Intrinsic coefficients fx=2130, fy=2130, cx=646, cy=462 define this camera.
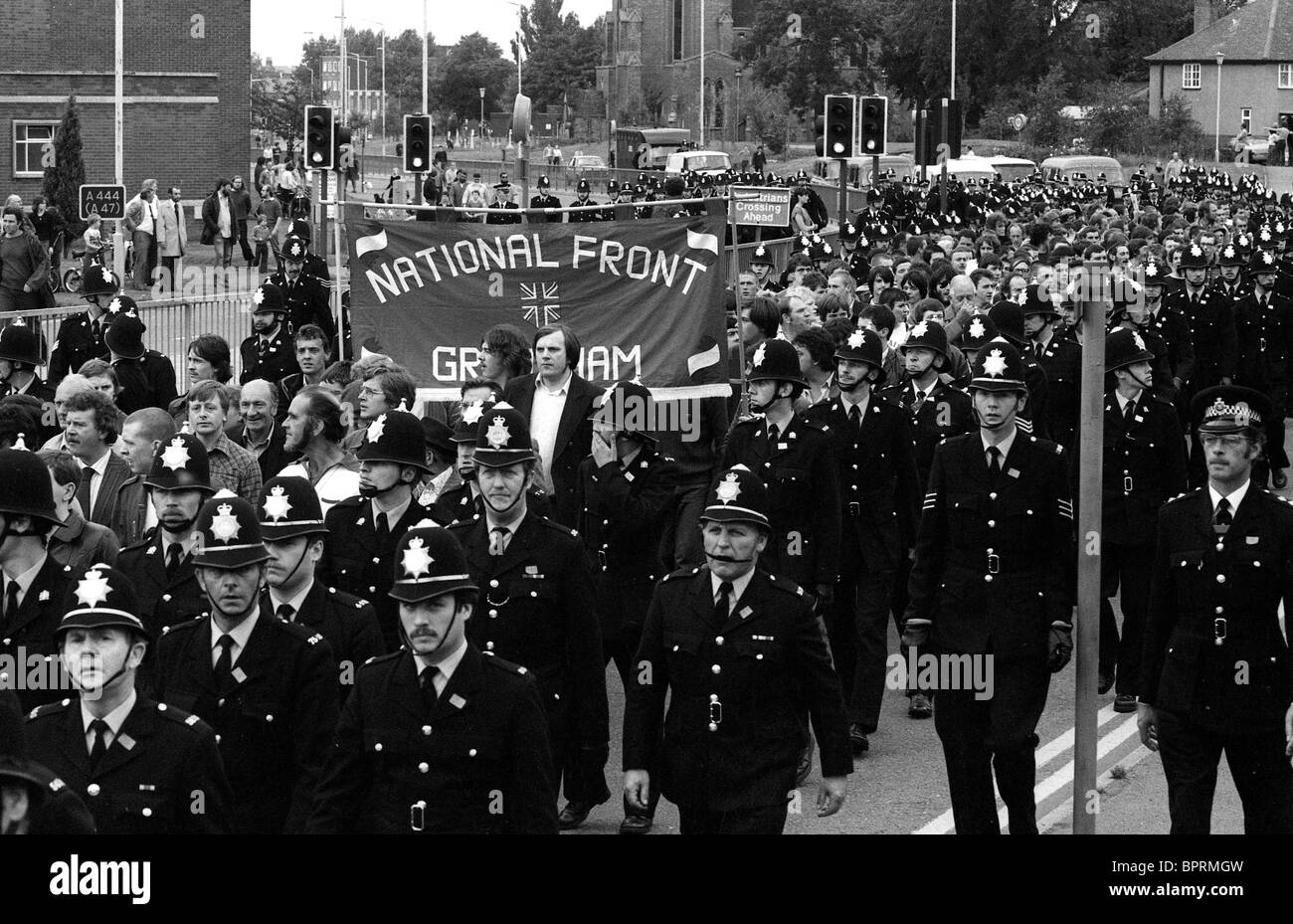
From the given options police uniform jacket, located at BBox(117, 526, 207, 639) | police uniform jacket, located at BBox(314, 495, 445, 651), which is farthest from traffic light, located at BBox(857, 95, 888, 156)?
police uniform jacket, located at BBox(117, 526, 207, 639)

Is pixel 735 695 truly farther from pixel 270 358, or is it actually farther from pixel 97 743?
pixel 270 358

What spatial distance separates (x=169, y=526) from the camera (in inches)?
335

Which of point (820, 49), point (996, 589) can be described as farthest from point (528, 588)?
point (820, 49)

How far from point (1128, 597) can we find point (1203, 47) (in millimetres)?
103517

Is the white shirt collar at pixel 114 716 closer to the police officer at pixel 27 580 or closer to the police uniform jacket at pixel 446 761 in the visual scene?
the police uniform jacket at pixel 446 761

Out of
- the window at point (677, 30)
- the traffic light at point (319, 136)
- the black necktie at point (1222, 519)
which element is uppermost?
the window at point (677, 30)

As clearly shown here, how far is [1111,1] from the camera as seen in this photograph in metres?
118

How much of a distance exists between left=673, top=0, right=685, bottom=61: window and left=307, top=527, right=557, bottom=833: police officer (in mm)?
139439

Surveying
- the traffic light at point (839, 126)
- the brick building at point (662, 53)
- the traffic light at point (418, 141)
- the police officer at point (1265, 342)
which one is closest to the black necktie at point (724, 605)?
the police officer at point (1265, 342)

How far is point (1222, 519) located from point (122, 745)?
14.3 feet

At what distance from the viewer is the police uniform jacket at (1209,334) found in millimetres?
20844

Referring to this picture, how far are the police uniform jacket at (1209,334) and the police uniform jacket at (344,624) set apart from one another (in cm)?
1472

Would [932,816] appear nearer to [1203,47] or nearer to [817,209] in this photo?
[817,209]
